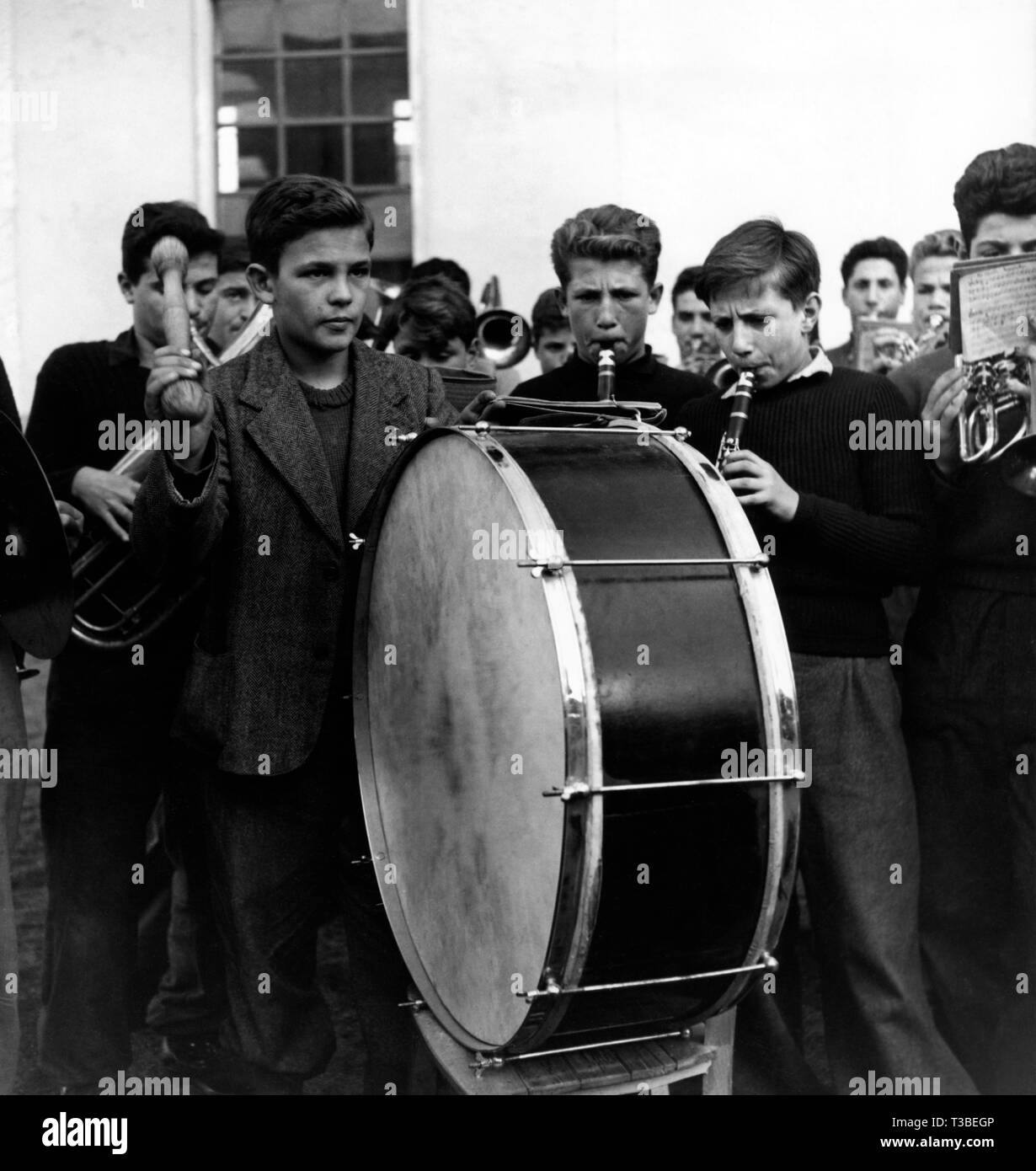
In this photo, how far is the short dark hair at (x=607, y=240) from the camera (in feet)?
11.9

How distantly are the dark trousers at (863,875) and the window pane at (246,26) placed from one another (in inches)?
233

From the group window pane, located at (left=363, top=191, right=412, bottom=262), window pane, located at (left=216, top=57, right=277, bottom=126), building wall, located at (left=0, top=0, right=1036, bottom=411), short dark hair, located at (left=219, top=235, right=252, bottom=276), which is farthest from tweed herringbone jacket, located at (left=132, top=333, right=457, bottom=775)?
window pane, located at (left=216, top=57, right=277, bottom=126)

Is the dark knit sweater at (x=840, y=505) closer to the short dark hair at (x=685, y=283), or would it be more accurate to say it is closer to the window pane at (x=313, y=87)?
the short dark hair at (x=685, y=283)

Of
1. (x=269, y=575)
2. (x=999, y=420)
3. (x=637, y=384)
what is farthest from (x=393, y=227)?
(x=999, y=420)

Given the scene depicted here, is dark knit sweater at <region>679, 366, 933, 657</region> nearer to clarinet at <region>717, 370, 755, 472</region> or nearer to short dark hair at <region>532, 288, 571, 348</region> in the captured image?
clarinet at <region>717, 370, 755, 472</region>

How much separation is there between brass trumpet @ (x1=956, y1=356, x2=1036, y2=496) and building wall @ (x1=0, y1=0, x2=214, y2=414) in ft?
16.3

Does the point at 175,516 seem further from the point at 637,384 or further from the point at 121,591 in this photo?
the point at 637,384

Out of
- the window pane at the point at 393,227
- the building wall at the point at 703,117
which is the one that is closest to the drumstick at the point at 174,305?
the building wall at the point at 703,117

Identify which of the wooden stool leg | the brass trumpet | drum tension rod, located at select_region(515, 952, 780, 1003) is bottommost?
the wooden stool leg

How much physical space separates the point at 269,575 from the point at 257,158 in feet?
18.9

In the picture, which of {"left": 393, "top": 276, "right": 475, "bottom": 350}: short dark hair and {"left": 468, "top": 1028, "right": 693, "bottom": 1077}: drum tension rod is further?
{"left": 393, "top": 276, "right": 475, "bottom": 350}: short dark hair

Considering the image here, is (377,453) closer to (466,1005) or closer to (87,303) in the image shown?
(466,1005)

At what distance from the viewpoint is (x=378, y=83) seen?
7926 mm

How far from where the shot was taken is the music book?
2.98 meters
